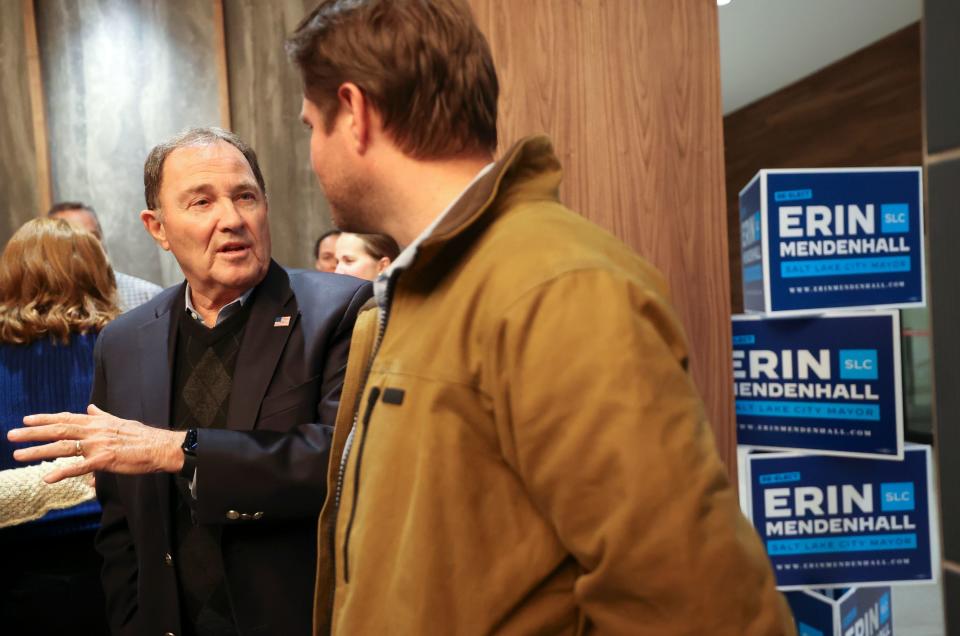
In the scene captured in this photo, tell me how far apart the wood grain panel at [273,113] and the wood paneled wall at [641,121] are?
8.25 feet

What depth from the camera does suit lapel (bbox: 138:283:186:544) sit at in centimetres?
160

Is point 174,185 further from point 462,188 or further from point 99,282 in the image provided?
point 462,188

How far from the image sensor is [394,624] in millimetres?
875

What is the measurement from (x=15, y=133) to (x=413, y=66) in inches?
176

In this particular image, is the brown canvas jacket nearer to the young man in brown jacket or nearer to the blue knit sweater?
the young man in brown jacket

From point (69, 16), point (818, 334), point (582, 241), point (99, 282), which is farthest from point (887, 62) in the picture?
point (582, 241)

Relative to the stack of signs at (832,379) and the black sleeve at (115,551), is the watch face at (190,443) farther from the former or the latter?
the stack of signs at (832,379)

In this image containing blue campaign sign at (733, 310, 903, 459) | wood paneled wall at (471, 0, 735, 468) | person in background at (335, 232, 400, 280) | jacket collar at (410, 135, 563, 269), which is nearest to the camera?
jacket collar at (410, 135, 563, 269)

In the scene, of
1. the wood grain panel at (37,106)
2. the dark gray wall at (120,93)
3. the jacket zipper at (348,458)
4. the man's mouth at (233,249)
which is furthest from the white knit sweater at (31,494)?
the wood grain panel at (37,106)

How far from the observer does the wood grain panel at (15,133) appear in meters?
4.59

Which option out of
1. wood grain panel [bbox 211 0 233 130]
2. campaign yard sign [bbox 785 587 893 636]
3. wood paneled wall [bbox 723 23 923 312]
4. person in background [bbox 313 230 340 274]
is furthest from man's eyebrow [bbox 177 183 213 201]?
wood paneled wall [bbox 723 23 923 312]

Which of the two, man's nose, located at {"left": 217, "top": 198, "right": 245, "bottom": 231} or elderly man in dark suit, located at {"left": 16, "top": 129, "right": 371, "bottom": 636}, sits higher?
man's nose, located at {"left": 217, "top": 198, "right": 245, "bottom": 231}

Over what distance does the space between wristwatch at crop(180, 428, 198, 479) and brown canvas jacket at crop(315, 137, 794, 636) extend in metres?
0.50

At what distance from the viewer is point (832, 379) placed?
2.76 metres
